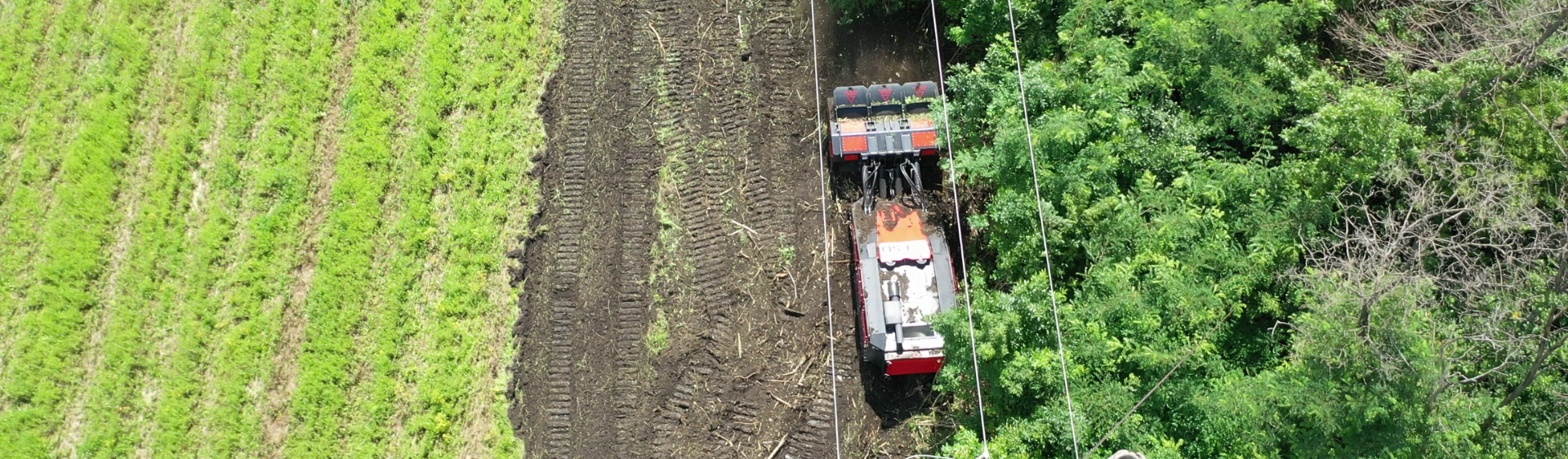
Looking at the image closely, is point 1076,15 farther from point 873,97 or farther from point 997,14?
point 873,97

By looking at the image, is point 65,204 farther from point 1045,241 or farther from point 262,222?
point 1045,241

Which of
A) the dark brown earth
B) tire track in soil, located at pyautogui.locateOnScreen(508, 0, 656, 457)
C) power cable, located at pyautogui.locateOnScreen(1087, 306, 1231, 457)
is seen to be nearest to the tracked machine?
the dark brown earth

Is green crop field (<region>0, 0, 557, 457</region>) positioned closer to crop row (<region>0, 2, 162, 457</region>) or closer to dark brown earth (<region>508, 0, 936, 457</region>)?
crop row (<region>0, 2, 162, 457</region>)

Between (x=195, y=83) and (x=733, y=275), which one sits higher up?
(x=195, y=83)

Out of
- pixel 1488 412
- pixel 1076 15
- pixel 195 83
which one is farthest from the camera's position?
pixel 195 83

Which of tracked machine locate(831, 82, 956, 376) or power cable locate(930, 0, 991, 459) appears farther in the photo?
tracked machine locate(831, 82, 956, 376)

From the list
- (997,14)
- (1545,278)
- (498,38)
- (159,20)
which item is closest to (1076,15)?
(997,14)
